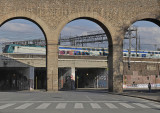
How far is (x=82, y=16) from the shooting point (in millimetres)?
33812

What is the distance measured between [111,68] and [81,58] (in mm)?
25608

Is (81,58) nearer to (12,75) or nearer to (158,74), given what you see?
(12,75)

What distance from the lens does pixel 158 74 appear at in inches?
2793

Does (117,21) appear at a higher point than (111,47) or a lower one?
higher

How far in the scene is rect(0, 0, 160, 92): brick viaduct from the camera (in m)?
32.9

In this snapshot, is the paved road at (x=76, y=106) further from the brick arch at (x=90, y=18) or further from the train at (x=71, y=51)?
the train at (x=71, y=51)

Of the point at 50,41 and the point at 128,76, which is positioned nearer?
the point at 50,41

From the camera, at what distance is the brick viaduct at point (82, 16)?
32.9m

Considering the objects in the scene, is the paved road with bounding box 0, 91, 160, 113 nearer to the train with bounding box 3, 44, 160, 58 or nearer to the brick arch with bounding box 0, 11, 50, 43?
the brick arch with bounding box 0, 11, 50, 43

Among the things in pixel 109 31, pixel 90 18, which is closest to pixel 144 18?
pixel 109 31

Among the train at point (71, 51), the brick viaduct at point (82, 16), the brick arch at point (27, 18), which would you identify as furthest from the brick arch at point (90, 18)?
the train at point (71, 51)

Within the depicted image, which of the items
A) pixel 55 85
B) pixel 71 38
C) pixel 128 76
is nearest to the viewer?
pixel 55 85

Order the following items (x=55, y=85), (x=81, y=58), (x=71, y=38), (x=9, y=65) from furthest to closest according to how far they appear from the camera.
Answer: (x=71, y=38)
(x=81, y=58)
(x=9, y=65)
(x=55, y=85)

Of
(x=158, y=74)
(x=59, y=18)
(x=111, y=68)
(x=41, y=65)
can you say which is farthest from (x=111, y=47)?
(x=158, y=74)
